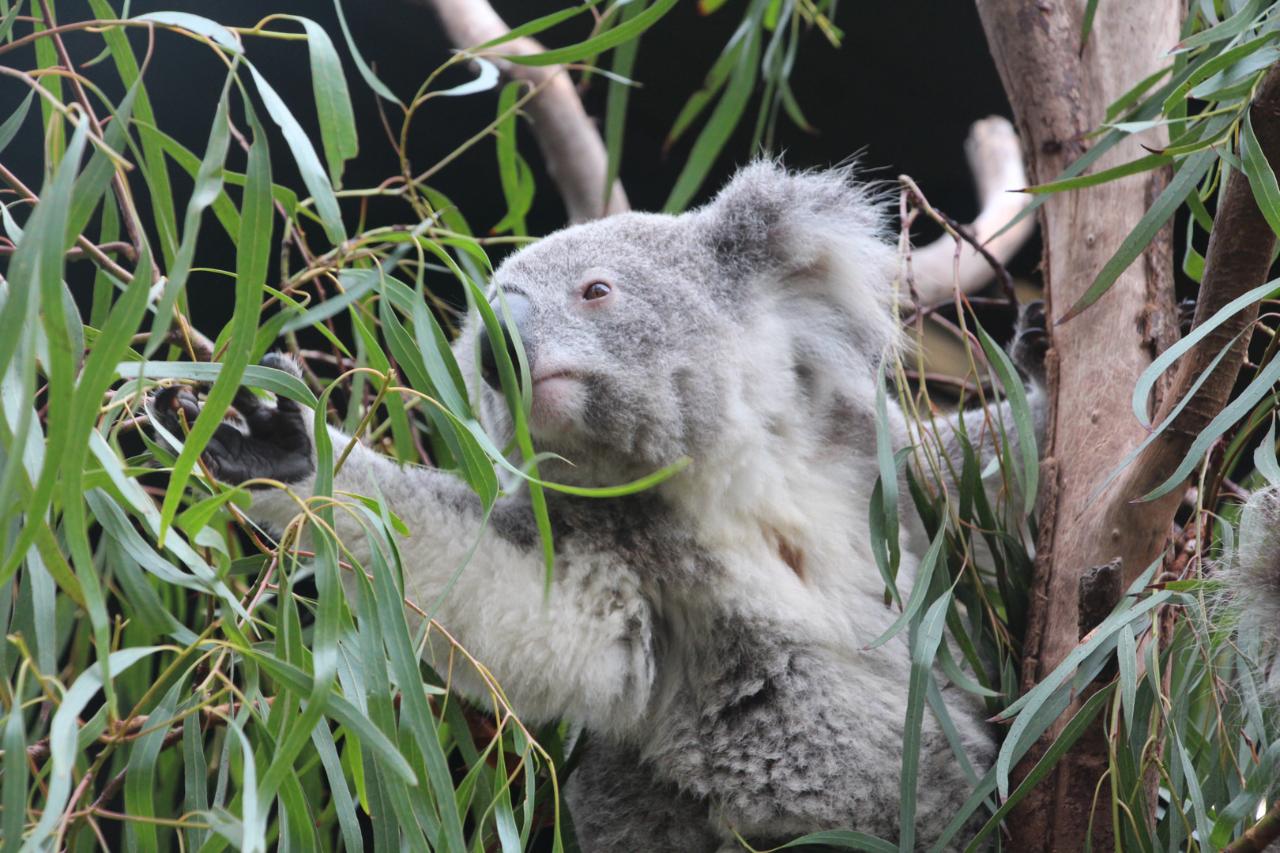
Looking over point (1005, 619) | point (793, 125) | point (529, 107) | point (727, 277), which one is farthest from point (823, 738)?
point (793, 125)

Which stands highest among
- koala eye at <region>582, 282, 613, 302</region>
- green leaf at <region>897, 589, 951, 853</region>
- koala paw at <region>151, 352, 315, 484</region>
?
koala eye at <region>582, 282, 613, 302</region>

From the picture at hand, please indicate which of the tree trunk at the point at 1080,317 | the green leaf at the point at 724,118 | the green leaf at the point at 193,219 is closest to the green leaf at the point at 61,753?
the green leaf at the point at 193,219

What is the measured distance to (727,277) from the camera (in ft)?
6.35

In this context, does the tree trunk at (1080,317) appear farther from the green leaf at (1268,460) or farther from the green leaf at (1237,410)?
the green leaf at (1237,410)

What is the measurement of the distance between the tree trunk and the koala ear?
1.00 ft

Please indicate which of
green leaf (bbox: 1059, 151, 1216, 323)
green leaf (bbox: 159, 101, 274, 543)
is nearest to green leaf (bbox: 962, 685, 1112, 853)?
green leaf (bbox: 1059, 151, 1216, 323)

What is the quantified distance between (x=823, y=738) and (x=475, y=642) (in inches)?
20.6

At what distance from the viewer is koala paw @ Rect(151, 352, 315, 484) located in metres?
1.56

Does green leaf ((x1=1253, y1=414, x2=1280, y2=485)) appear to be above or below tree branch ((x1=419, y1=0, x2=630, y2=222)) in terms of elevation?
below

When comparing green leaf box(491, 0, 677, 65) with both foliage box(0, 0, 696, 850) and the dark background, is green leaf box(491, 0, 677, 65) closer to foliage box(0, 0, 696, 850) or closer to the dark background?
foliage box(0, 0, 696, 850)

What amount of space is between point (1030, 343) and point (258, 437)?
126cm

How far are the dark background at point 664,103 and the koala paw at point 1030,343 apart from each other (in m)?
1.16

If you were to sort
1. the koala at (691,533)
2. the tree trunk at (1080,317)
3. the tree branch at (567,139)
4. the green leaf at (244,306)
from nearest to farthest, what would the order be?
the green leaf at (244,306) → the tree trunk at (1080,317) → the koala at (691,533) → the tree branch at (567,139)

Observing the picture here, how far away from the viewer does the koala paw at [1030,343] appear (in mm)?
2043
